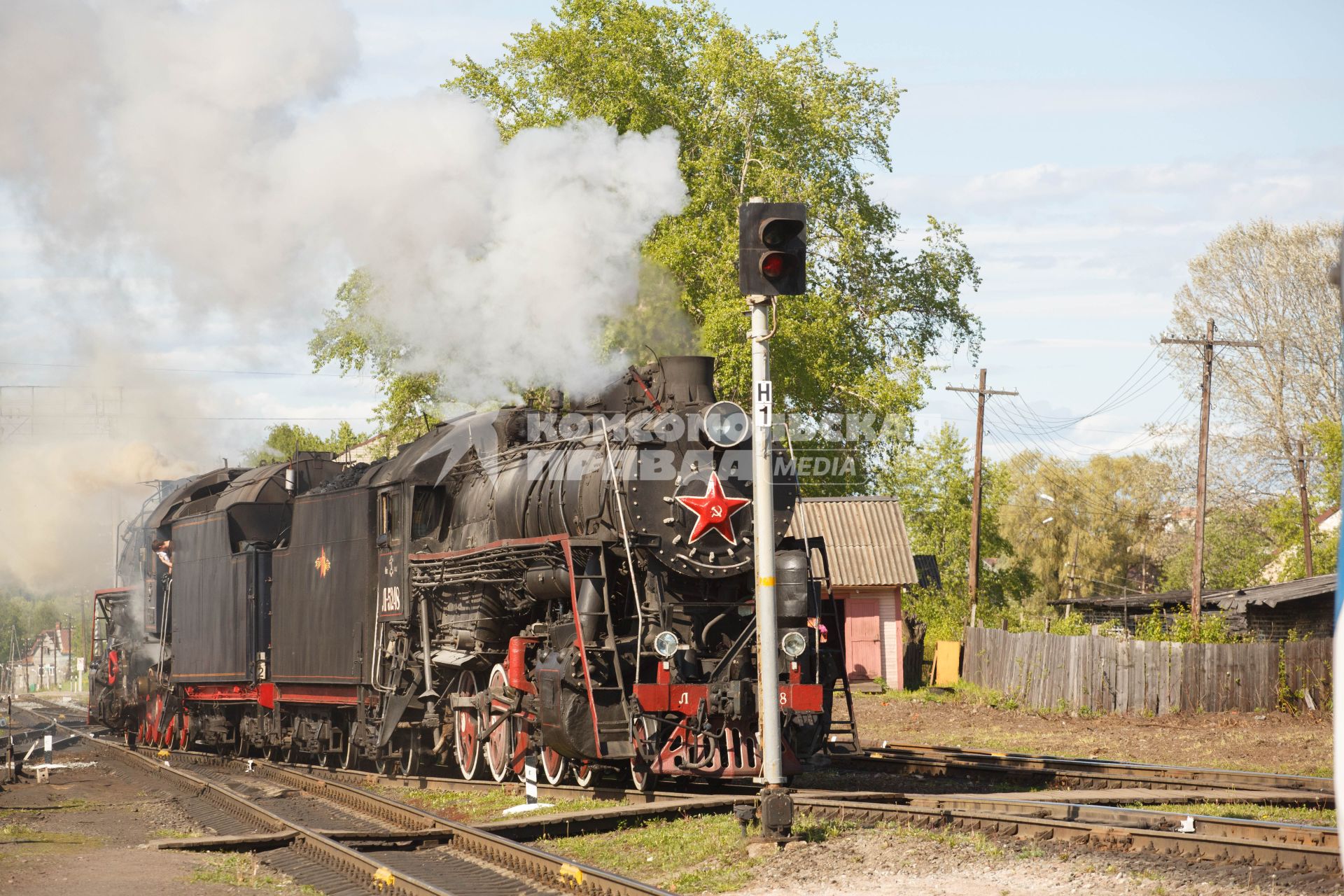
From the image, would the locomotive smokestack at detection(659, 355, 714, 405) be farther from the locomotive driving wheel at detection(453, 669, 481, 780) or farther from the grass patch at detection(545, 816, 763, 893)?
the locomotive driving wheel at detection(453, 669, 481, 780)

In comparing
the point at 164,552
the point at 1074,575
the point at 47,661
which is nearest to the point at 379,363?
the point at 164,552

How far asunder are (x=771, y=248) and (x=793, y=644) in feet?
12.4

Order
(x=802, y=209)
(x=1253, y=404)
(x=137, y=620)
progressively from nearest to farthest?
(x=802, y=209) < (x=137, y=620) < (x=1253, y=404)

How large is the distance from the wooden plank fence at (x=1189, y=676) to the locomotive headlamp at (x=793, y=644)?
1338 centimetres

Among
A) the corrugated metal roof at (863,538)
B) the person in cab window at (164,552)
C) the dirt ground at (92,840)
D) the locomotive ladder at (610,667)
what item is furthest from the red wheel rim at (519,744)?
the corrugated metal roof at (863,538)

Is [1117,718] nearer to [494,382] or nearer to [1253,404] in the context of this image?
[494,382]

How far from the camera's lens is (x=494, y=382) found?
16.7 meters

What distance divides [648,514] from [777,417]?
4.78 feet

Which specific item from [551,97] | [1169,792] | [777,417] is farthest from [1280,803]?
[551,97]

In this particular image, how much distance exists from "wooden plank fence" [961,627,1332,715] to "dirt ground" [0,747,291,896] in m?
15.3

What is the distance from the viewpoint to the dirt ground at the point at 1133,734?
17.5 metres

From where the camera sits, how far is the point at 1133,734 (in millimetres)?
20688

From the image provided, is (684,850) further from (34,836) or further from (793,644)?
(34,836)

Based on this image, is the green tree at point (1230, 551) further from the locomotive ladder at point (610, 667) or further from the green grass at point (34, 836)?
the green grass at point (34, 836)
